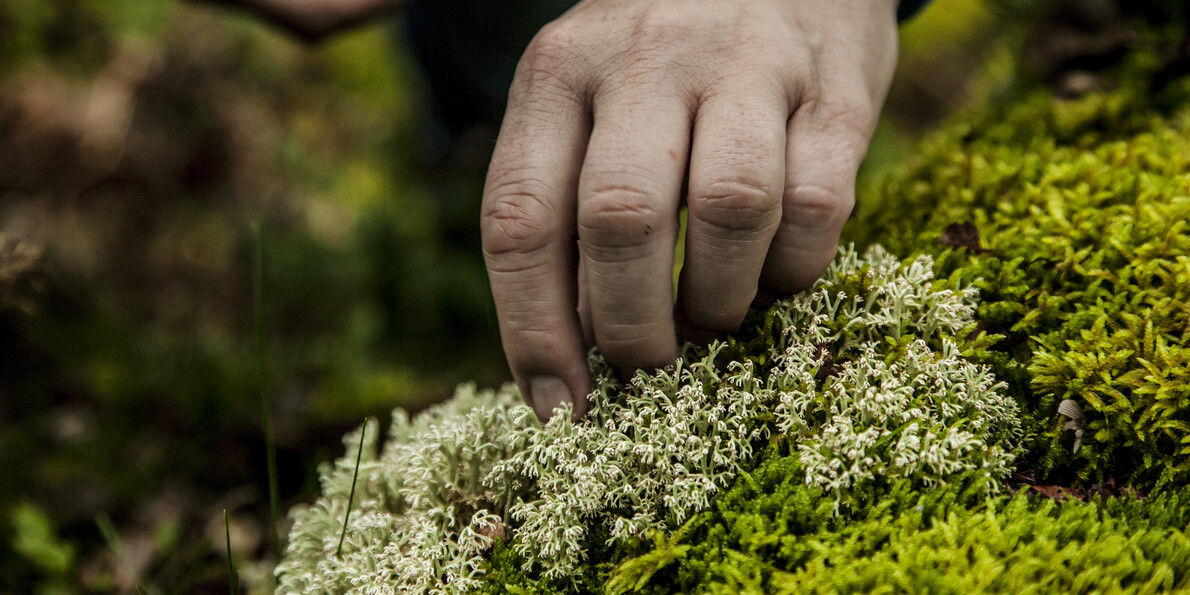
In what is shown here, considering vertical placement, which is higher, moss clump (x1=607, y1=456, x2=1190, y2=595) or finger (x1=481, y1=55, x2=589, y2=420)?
finger (x1=481, y1=55, x2=589, y2=420)

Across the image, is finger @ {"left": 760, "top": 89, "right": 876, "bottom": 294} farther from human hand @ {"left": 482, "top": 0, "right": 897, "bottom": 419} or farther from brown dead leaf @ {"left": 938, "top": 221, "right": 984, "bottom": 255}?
brown dead leaf @ {"left": 938, "top": 221, "right": 984, "bottom": 255}

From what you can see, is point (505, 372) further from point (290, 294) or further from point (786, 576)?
point (786, 576)

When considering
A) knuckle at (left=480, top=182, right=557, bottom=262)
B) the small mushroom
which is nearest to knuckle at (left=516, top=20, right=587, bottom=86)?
knuckle at (left=480, top=182, right=557, bottom=262)

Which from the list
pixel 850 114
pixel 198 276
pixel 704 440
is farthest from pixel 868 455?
pixel 198 276

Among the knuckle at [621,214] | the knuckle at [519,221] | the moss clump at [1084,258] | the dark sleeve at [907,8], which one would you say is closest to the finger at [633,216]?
the knuckle at [621,214]

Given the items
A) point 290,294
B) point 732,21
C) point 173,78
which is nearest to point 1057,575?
point 732,21

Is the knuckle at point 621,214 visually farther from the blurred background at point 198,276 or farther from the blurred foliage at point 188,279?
the blurred foliage at point 188,279
